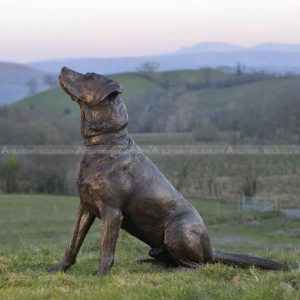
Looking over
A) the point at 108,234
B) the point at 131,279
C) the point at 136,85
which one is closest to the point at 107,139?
the point at 108,234

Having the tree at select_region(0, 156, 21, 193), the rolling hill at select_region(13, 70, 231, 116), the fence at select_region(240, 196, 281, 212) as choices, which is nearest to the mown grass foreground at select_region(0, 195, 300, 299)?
the fence at select_region(240, 196, 281, 212)

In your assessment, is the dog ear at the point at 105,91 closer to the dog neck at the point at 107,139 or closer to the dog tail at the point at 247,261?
the dog neck at the point at 107,139

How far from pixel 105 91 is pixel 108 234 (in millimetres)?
1559

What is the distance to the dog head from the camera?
663cm

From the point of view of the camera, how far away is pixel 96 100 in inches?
261

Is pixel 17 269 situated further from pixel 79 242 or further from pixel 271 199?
pixel 271 199

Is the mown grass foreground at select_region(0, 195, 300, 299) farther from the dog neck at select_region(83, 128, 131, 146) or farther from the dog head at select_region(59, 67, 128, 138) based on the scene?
the dog head at select_region(59, 67, 128, 138)

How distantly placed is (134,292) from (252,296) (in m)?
1.08

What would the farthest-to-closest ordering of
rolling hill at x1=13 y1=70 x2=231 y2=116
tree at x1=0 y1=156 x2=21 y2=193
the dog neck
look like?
rolling hill at x1=13 y1=70 x2=231 y2=116 → tree at x1=0 y1=156 x2=21 y2=193 → the dog neck

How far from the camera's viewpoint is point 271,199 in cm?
3450

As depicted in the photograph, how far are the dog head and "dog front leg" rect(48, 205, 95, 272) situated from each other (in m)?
0.92

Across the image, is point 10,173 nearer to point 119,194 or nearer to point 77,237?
point 77,237

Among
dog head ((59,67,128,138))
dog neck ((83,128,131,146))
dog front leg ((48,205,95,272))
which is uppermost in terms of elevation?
dog head ((59,67,128,138))

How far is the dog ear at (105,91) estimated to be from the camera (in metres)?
6.59
